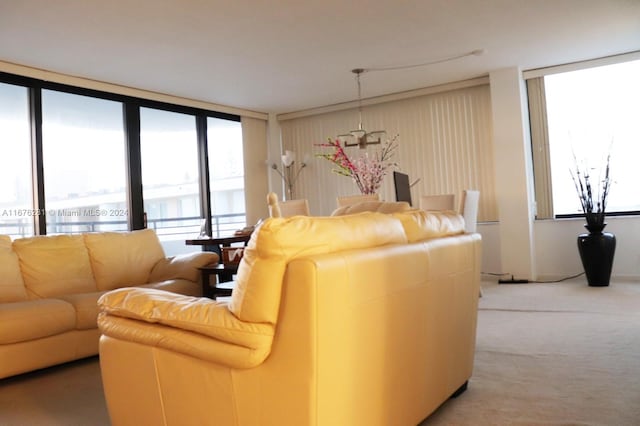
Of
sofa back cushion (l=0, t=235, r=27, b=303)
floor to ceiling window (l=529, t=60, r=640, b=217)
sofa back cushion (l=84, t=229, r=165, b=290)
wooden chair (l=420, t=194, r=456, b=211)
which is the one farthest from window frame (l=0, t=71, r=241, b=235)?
floor to ceiling window (l=529, t=60, r=640, b=217)

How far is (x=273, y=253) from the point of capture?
4.74 feet

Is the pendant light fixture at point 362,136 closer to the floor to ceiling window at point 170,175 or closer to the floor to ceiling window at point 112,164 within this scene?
the floor to ceiling window at point 112,164

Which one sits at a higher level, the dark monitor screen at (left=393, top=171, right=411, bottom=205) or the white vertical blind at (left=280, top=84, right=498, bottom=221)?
the white vertical blind at (left=280, top=84, right=498, bottom=221)

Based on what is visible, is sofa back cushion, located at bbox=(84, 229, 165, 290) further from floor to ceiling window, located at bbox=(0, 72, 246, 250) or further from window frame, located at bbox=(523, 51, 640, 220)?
window frame, located at bbox=(523, 51, 640, 220)

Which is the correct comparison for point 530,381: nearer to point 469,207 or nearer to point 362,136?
point 469,207

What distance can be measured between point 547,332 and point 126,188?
15.4ft

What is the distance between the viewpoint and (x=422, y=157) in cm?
675

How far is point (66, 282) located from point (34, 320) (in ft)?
2.61

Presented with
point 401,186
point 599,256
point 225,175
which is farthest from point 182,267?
point 599,256

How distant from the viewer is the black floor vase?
5141 mm

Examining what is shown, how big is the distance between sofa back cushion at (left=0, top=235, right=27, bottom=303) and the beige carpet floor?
2.10 ft

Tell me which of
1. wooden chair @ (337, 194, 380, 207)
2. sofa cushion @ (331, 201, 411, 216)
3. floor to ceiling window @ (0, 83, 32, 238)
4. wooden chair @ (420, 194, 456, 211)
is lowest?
sofa cushion @ (331, 201, 411, 216)

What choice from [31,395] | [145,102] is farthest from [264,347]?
[145,102]

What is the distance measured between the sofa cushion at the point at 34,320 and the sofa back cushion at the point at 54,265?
499mm
